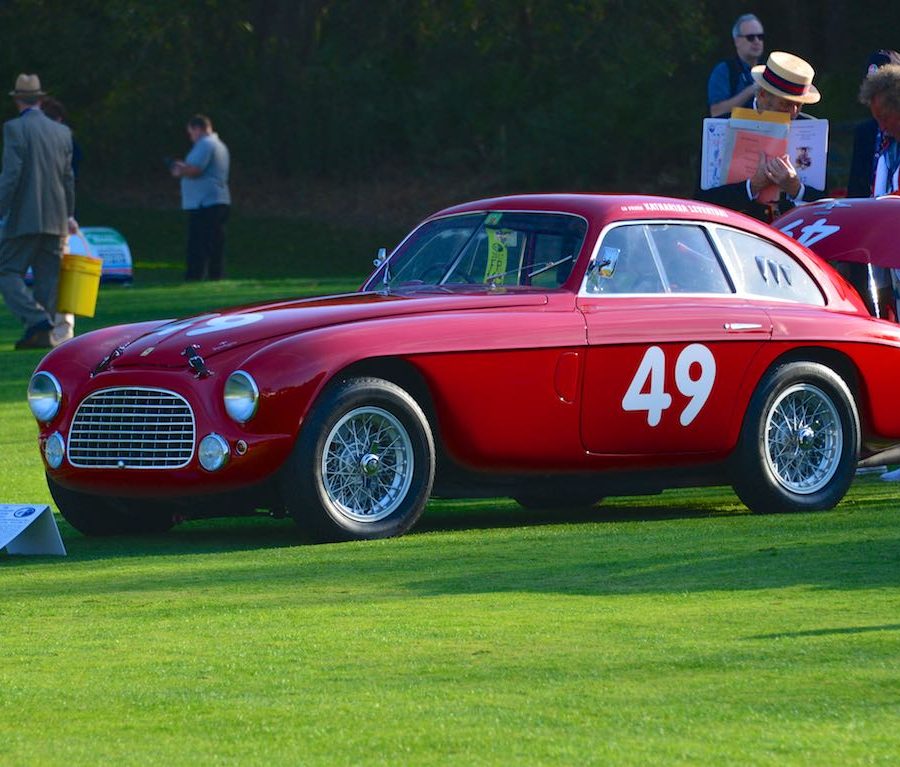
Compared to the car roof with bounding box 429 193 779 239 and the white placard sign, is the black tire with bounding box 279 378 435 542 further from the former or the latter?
the car roof with bounding box 429 193 779 239

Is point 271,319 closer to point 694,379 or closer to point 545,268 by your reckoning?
point 545,268

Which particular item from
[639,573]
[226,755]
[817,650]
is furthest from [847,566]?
[226,755]

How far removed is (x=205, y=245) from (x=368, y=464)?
18847mm

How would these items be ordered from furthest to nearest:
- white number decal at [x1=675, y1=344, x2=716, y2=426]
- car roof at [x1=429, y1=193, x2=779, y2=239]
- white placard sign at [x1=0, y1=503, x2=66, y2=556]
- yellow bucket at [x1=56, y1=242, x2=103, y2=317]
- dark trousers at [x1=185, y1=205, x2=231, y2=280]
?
1. dark trousers at [x1=185, y1=205, x2=231, y2=280]
2. yellow bucket at [x1=56, y1=242, x2=103, y2=317]
3. car roof at [x1=429, y1=193, x2=779, y2=239]
4. white number decal at [x1=675, y1=344, x2=716, y2=426]
5. white placard sign at [x1=0, y1=503, x2=66, y2=556]

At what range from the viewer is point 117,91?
45250mm

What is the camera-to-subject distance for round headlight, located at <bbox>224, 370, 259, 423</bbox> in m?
8.45

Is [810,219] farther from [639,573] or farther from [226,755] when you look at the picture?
[226,755]

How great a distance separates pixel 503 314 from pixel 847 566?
207 cm

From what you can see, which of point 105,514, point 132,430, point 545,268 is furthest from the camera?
point 545,268

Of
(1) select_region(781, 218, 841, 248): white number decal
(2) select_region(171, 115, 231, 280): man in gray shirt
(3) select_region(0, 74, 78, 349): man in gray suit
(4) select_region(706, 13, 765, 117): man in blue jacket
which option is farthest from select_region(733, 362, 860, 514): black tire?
(2) select_region(171, 115, 231, 280): man in gray shirt

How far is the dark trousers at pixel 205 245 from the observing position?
1062 inches

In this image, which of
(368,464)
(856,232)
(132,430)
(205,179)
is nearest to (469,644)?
(368,464)

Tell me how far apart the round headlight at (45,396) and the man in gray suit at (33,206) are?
8.73 m

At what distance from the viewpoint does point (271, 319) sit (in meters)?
8.87
